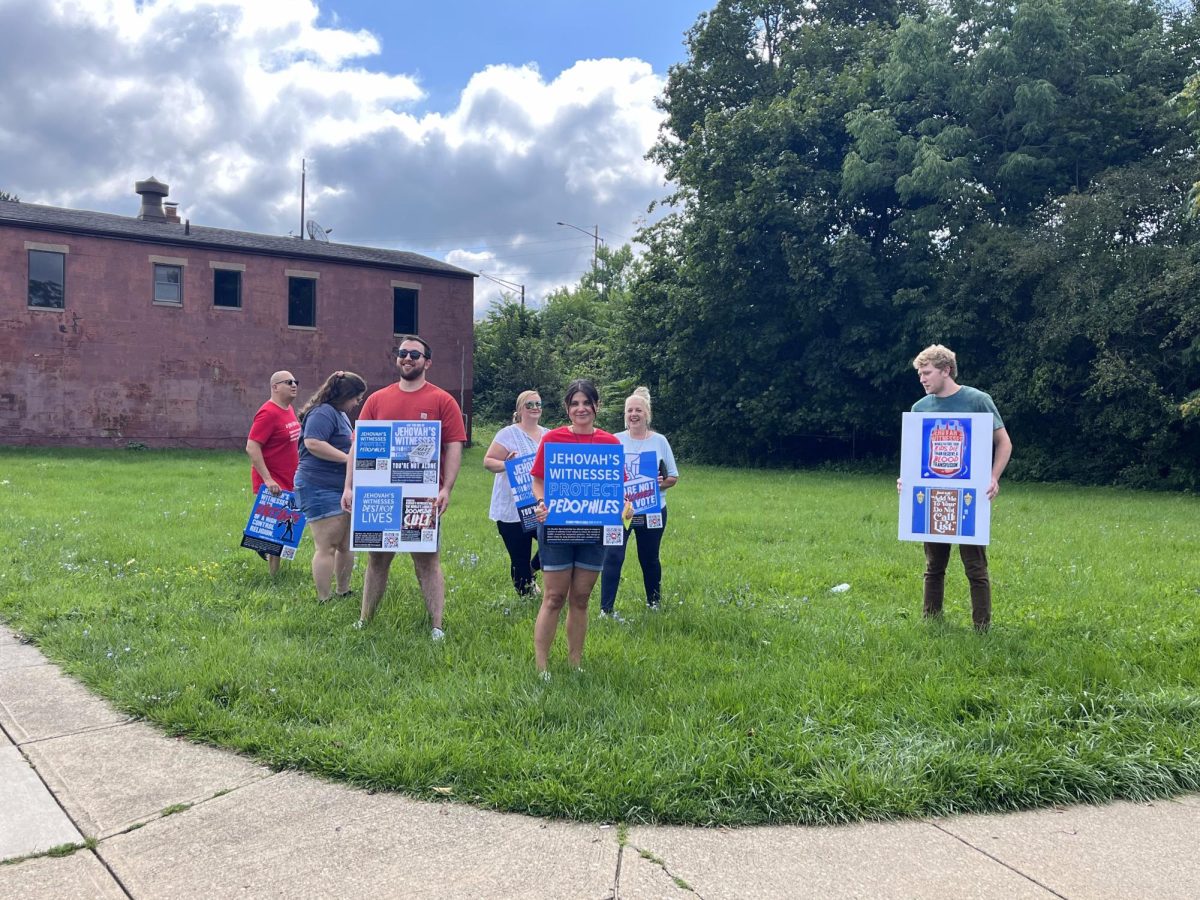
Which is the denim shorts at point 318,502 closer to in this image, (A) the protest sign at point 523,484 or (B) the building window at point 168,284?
(A) the protest sign at point 523,484

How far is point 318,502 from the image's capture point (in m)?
6.80

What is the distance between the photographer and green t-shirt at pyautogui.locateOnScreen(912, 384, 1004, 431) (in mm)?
6176

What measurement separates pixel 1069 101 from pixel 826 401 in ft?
34.0

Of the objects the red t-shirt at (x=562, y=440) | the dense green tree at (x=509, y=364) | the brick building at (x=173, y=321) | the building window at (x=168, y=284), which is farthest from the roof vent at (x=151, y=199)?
the red t-shirt at (x=562, y=440)

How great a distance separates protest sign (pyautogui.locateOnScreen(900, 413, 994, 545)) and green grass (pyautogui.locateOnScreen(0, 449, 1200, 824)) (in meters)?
0.72

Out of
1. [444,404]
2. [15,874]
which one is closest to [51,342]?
[444,404]

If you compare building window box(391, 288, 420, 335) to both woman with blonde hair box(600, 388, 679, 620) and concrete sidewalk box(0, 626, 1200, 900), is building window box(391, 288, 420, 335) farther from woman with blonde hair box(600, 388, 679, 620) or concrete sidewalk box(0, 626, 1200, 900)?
concrete sidewalk box(0, 626, 1200, 900)

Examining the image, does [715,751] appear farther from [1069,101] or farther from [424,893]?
[1069,101]

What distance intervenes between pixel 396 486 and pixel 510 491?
1.32 meters

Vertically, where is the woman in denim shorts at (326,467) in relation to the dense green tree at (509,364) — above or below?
below

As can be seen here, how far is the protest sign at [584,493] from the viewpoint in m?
4.89

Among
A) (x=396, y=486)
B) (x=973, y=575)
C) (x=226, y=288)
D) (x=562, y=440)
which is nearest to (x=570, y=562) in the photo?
(x=562, y=440)

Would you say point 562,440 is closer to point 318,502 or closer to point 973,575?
point 318,502

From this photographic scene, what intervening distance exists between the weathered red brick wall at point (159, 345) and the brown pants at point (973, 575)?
27.9 metres
